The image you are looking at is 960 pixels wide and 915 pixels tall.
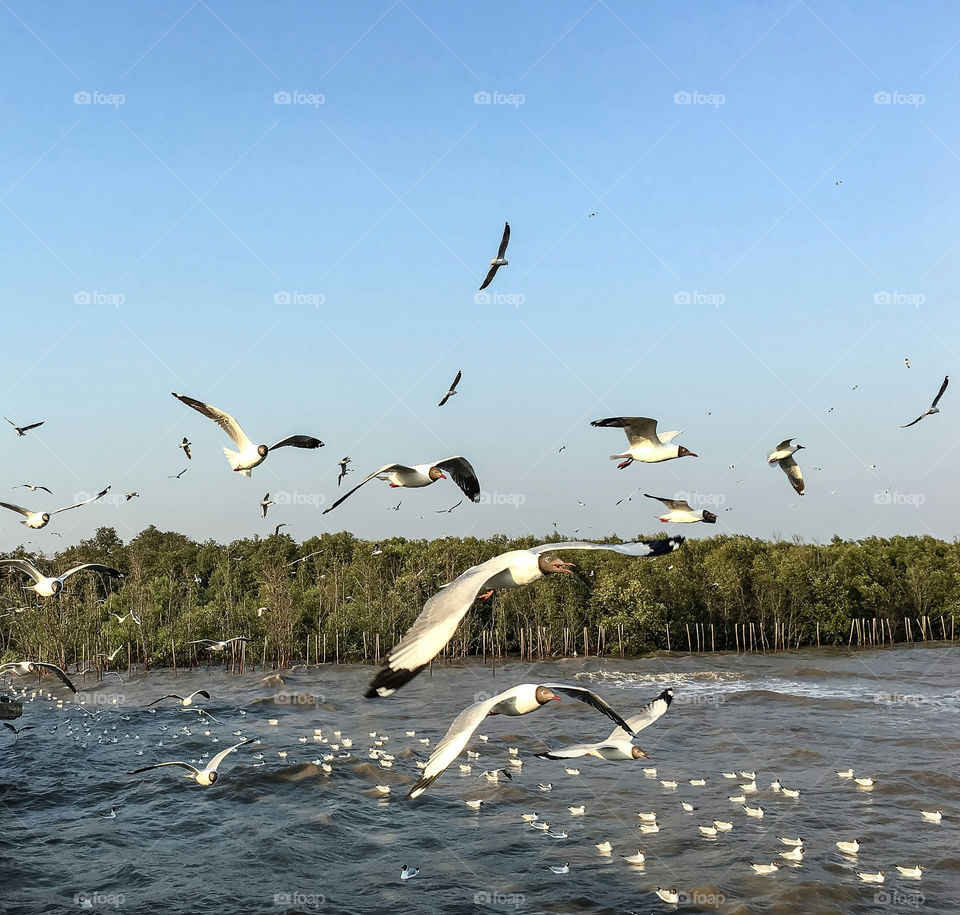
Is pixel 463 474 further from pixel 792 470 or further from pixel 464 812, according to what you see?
pixel 464 812

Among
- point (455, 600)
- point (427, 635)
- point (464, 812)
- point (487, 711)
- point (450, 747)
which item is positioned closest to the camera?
point (427, 635)

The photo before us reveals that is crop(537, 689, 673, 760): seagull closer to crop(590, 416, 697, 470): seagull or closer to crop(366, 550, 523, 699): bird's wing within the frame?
crop(590, 416, 697, 470): seagull

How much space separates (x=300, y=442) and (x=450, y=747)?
21.1 feet

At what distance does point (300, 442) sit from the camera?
12.9 m

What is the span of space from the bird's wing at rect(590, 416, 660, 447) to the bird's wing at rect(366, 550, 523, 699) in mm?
5470

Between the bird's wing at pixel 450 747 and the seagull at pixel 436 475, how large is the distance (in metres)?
3.16

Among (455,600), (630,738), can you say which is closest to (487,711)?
(455,600)

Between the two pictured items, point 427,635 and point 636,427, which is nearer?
point 427,635

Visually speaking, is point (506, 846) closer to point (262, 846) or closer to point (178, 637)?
point (262, 846)

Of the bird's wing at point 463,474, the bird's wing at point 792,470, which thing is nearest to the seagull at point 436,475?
the bird's wing at point 463,474

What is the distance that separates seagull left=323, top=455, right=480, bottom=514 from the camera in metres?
11.6

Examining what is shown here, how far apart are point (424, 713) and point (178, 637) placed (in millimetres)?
21934

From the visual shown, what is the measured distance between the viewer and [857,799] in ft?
83.1

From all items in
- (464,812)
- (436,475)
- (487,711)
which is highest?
(436,475)
